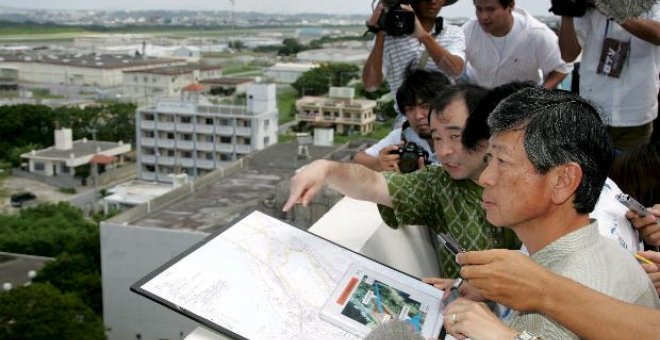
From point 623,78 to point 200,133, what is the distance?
14476 millimetres

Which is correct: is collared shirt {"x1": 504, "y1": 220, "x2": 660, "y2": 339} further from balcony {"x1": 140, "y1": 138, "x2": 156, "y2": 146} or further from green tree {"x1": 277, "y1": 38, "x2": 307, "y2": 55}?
green tree {"x1": 277, "y1": 38, "x2": 307, "y2": 55}

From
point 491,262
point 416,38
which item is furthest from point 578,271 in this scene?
point 416,38

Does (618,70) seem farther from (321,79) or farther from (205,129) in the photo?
(321,79)

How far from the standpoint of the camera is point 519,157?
0.81 meters

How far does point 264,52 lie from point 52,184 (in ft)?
55.8

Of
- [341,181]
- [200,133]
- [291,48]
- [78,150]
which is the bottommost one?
[78,150]

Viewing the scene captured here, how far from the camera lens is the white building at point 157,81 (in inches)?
891

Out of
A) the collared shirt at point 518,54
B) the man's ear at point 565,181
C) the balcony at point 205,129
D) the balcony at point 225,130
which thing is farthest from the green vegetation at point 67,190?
the man's ear at point 565,181

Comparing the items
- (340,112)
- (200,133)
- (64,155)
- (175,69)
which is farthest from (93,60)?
(340,112)

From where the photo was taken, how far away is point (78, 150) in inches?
629

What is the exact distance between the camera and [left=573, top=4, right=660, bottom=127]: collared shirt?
67.7 inches

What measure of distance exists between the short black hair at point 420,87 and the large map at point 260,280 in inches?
20.7

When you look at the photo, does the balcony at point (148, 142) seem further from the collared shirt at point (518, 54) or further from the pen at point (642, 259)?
the pen at point (642, 259)

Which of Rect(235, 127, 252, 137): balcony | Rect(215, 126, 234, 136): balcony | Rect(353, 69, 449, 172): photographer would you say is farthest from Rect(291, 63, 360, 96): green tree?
Rect(353, 69, 449, 172): photographer
